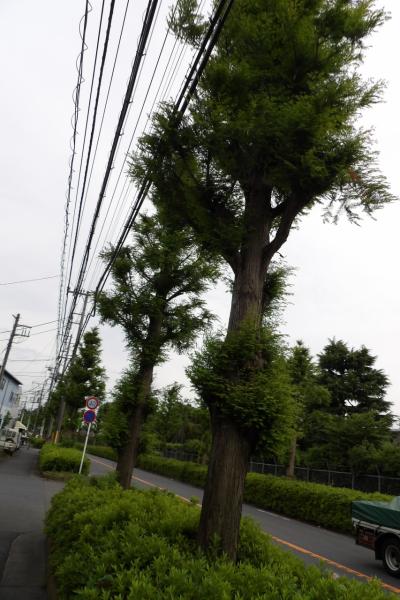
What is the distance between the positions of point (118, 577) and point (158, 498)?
120 inches

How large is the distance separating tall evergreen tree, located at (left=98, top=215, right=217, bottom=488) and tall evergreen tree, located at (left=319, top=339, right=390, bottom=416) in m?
20.7

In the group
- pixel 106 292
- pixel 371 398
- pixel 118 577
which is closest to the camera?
pixel 118 577

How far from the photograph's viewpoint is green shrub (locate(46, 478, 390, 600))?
3135 millimetres

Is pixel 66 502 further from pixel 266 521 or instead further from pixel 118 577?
pixel 266 521

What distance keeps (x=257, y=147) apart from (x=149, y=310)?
7211mm

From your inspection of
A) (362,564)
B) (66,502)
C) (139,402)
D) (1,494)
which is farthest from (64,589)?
(1,494)

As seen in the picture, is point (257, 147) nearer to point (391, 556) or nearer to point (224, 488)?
point (224, 488)

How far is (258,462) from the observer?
2641cm

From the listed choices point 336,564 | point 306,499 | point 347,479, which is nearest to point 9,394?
point 347,479

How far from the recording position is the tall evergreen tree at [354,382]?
97.9 feet

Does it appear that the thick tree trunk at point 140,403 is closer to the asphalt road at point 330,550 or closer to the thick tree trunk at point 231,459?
the asphalt road at point 330,550

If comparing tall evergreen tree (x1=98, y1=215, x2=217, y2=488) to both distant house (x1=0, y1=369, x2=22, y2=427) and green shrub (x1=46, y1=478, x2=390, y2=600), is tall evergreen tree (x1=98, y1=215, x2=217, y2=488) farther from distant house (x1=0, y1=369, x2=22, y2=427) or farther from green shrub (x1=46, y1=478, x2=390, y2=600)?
distant house (x1=0, y1=369, x2=22, y2=427)

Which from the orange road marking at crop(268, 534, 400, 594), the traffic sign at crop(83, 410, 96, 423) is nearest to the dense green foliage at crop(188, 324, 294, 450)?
the orange road marking at crop(268, 534, 400, 594)

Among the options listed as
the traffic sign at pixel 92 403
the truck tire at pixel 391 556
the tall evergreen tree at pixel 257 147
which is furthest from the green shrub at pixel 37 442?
the tall evergreen tree at pixel 257 147
